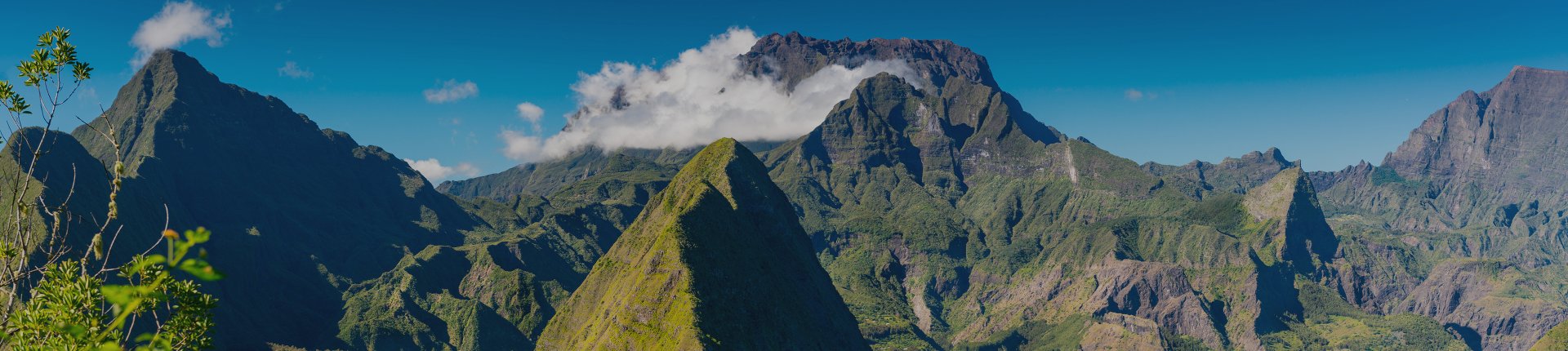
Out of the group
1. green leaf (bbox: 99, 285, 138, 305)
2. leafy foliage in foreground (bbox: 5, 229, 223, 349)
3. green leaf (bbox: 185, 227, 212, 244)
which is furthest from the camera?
leafy foliage in foreground (bbox: 5, 229, 223, 349)

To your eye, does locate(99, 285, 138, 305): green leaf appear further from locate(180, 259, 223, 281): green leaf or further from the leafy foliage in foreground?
the leafy foliage in foreground

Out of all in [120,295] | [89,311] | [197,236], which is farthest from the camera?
[89,311]

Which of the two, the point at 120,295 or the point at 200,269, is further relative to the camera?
the point at 200,269

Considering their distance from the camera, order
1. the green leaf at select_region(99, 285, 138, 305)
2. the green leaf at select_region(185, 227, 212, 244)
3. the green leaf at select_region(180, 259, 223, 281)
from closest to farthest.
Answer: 1. the green leaf at select_region(99, 285, 138, 305)
2. the green leaf at select_region(180, 259, 223, 281)
3. the green leaf at select_region(185, 227, 212, 244)

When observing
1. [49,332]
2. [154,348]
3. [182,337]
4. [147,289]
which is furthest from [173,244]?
[182,337]

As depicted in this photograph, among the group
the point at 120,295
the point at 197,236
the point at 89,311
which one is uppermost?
the point at 197,236

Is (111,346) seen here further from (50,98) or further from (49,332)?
(50,98)

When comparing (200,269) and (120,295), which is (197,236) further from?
(120,295)

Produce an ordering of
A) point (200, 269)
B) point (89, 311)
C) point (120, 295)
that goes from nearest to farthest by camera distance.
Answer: point (120, 295), point (200, 269), point (89, 311)

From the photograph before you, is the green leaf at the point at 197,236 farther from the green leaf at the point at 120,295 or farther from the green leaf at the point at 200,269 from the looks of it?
the green leaf at the point at 120,295

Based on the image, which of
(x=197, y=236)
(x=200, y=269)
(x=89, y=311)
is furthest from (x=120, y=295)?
(x=89, y=311)

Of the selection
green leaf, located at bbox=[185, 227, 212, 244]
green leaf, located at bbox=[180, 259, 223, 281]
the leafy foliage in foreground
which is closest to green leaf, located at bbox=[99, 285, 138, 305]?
green leaf, located at bbox=[180, 259, 223, 281]
